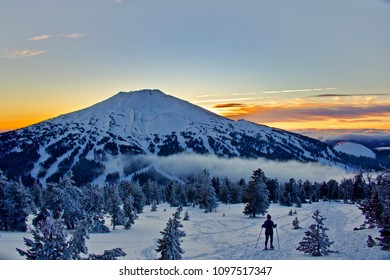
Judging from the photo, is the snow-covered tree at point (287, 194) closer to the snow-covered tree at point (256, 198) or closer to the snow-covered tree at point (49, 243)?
the snow-covered tree at point (256, 198)

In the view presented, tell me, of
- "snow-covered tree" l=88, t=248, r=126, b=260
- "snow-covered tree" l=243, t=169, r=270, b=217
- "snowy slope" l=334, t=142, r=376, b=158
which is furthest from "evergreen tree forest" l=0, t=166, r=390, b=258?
"snowy slope" l=334, t=142, r=376, b=158

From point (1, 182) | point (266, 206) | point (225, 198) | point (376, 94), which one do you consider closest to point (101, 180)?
point (225, 198)

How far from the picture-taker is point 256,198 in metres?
47.4

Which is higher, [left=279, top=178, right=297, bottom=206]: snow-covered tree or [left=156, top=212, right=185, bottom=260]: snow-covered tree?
[left=156, top=212, right=185, bottom=260]: snow-covered tree

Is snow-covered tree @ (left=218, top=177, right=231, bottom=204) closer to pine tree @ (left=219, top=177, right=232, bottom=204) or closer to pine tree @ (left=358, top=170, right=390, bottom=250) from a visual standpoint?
pine tree @ (left=219, top=177, right=232, bottom=204)

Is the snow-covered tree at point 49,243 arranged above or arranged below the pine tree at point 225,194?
above

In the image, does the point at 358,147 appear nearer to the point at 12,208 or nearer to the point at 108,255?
the point at 12,208

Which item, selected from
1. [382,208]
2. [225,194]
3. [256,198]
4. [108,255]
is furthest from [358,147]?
[225,194]

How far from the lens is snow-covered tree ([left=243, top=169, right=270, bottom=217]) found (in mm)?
46875

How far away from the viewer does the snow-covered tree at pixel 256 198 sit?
1845 inches

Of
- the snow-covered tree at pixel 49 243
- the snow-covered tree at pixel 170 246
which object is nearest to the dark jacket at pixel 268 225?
the snow-covered tree at pixel 170 246

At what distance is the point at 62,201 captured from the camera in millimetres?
33031

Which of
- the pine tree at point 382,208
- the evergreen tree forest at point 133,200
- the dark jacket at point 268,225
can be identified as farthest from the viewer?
the evergreen tree forest at point 133,200
